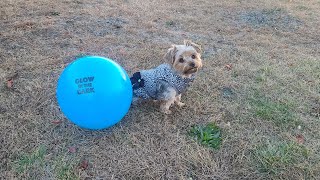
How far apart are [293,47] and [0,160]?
5.23 m

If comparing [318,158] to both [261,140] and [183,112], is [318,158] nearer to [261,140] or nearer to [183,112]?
[261,140]

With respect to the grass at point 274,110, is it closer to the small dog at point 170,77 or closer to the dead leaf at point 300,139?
the dead leaf at point 300,139

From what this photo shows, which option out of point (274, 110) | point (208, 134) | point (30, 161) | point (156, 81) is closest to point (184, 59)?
point (156, 81)

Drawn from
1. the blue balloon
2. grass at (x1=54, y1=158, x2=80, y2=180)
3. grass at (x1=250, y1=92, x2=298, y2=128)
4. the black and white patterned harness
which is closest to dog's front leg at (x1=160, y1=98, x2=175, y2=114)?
the black and white patterned harness

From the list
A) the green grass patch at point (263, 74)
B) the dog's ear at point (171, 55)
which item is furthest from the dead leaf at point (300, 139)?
the dog's ear at point (171, 55)

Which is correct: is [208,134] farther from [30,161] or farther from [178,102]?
[30,161]

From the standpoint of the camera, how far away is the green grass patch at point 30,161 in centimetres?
335

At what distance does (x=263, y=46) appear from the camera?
6.22 m

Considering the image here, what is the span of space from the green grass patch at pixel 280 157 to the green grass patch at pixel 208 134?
1.41 ft

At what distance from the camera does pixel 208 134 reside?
3.84m

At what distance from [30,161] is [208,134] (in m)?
1.96

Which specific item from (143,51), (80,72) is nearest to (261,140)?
(80,72)

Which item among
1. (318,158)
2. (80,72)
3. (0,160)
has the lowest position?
(0,160)

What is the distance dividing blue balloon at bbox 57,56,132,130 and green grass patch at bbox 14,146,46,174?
20.3 inches
